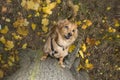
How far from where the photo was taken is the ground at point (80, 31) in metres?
6.75

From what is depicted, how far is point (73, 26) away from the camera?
5078 millimetres

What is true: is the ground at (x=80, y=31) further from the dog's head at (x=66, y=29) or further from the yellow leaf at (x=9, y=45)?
the dog's head at (x=66, y=29)

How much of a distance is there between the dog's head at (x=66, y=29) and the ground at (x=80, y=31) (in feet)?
5.52

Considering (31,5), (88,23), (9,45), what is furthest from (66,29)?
(88,23)

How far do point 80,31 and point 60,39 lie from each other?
204 cm

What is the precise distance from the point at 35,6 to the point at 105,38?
→ 1.43m

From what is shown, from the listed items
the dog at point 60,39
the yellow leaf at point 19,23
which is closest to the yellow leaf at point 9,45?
the yellow leaf at point 19,23

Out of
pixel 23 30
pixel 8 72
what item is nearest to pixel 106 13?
pixel 23 30

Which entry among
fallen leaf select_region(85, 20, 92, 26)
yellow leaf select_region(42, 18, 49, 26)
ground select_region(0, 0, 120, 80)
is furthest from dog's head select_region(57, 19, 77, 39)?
fallen leaf select_region(85, 20, 92, 26)

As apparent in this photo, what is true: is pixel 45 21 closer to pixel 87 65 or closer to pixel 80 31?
pixel 80 31

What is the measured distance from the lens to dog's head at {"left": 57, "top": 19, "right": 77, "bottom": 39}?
16.4 feet

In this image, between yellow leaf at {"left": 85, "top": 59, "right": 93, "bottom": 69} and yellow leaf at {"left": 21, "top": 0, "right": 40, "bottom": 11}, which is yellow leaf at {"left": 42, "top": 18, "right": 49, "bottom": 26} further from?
yellow leaf at {"left": 85, "top": 59, "right": 93, "bottom": 69}

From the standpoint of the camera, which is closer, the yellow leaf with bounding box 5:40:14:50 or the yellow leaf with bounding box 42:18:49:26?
the yellow leaf with bounding box 5:40:14:50

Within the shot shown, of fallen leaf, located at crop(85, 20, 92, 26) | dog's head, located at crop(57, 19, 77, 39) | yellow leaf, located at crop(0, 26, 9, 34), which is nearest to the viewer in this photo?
dog's head, located at crop(57, 19, 77, 39)
